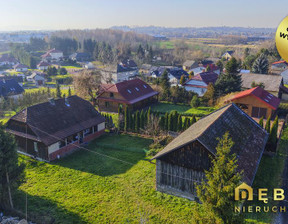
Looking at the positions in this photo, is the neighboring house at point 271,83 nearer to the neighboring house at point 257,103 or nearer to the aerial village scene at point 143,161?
the aerial village scene at point 143,161

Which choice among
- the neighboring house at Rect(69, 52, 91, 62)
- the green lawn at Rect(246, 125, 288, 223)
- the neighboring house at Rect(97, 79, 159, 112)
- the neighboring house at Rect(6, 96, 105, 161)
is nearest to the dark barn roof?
the green lawn at Rect(246, 125, 288, 223)

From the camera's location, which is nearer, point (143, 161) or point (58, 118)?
point (143, 161)

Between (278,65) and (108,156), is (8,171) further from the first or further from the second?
(278,65)

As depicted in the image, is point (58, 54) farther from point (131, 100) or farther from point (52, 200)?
point (52, 200)

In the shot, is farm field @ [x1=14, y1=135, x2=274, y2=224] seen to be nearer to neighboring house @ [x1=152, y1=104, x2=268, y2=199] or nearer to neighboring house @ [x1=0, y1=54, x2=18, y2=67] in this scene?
neighboring house @ [x1=152, y1=104, x2=268, y2=199]

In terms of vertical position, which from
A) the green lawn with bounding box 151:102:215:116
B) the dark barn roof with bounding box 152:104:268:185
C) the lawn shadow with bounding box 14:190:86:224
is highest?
the dark barn roof with bounding box 152:104:268:185

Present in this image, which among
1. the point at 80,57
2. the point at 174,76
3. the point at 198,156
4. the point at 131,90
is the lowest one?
the point at 198,156

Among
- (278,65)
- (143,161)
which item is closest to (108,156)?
(143,161)
